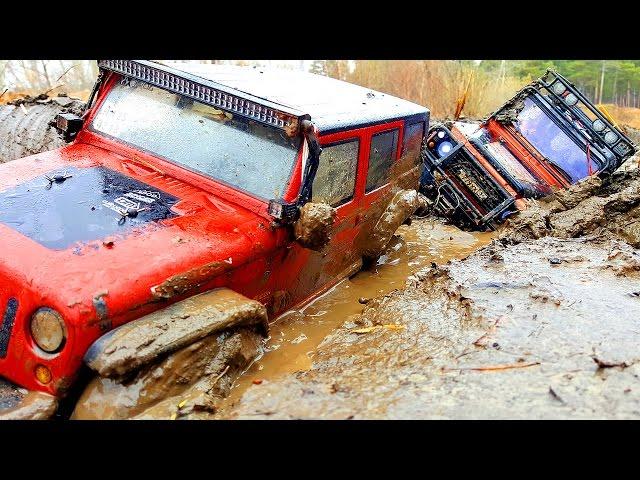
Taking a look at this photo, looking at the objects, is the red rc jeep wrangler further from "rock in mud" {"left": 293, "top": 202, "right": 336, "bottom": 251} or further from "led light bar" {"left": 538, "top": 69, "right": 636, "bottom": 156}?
"led light bar" {"left": 538, "top": 69, "right": 636, "bottom": 156}

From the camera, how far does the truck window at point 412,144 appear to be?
5.62 meters

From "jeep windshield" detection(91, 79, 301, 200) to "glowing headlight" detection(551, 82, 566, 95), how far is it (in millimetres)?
5390

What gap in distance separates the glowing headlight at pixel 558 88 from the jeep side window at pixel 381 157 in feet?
12.2

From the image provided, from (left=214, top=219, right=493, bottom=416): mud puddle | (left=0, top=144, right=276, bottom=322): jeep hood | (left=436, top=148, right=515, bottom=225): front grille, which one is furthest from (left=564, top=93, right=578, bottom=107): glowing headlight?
(left=0, top=144, right=276, bottom=322): jeep hood

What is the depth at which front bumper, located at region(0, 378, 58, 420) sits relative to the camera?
273 cm

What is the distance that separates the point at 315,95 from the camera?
4.89 metres

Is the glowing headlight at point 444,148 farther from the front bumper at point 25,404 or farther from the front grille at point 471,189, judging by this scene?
the front bumper at point 25,404

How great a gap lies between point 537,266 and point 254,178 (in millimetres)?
2368

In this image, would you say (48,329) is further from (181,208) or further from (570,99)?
(570,99)

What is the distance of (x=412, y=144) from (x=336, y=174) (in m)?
1.65

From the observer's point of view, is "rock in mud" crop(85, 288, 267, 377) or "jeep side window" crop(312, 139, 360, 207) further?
"jeep side window" crop(312, 139, 360, 207)

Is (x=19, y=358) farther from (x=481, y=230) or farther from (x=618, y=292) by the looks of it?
(x=481, y=230)

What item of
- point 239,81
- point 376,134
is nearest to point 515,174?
point 376,134

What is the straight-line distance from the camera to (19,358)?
2887mm
